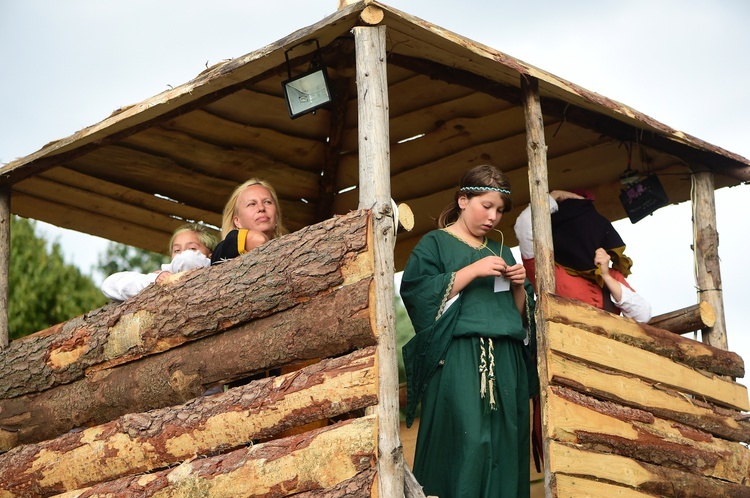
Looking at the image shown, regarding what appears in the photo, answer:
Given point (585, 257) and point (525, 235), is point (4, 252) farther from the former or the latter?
point (585, 257)

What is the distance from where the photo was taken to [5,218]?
27.9ft

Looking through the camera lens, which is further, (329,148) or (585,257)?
(329,148)

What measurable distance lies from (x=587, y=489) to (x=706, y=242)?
104 inches

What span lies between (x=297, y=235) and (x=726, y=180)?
3.67 m

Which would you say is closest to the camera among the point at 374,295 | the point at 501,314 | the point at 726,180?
the point at 374,295

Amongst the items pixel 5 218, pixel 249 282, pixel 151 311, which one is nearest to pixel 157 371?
pixel 151 311

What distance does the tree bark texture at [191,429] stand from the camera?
19.1 ft

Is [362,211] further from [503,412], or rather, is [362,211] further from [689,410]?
[689,410]

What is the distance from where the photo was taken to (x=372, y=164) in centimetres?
605

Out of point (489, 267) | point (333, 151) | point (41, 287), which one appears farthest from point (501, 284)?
point (41, 287)

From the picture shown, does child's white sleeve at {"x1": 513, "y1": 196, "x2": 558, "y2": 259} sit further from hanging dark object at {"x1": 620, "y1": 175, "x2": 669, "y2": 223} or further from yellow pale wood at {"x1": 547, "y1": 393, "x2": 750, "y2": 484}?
yellow pale wood at {"x1": 547, "y1": 393, "x2": 750, "y2": 484}

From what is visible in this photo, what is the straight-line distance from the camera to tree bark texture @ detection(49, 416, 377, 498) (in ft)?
18.4

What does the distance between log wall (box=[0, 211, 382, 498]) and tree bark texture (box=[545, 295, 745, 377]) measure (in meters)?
1.33

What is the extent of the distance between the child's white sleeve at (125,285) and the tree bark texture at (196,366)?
51 cm
